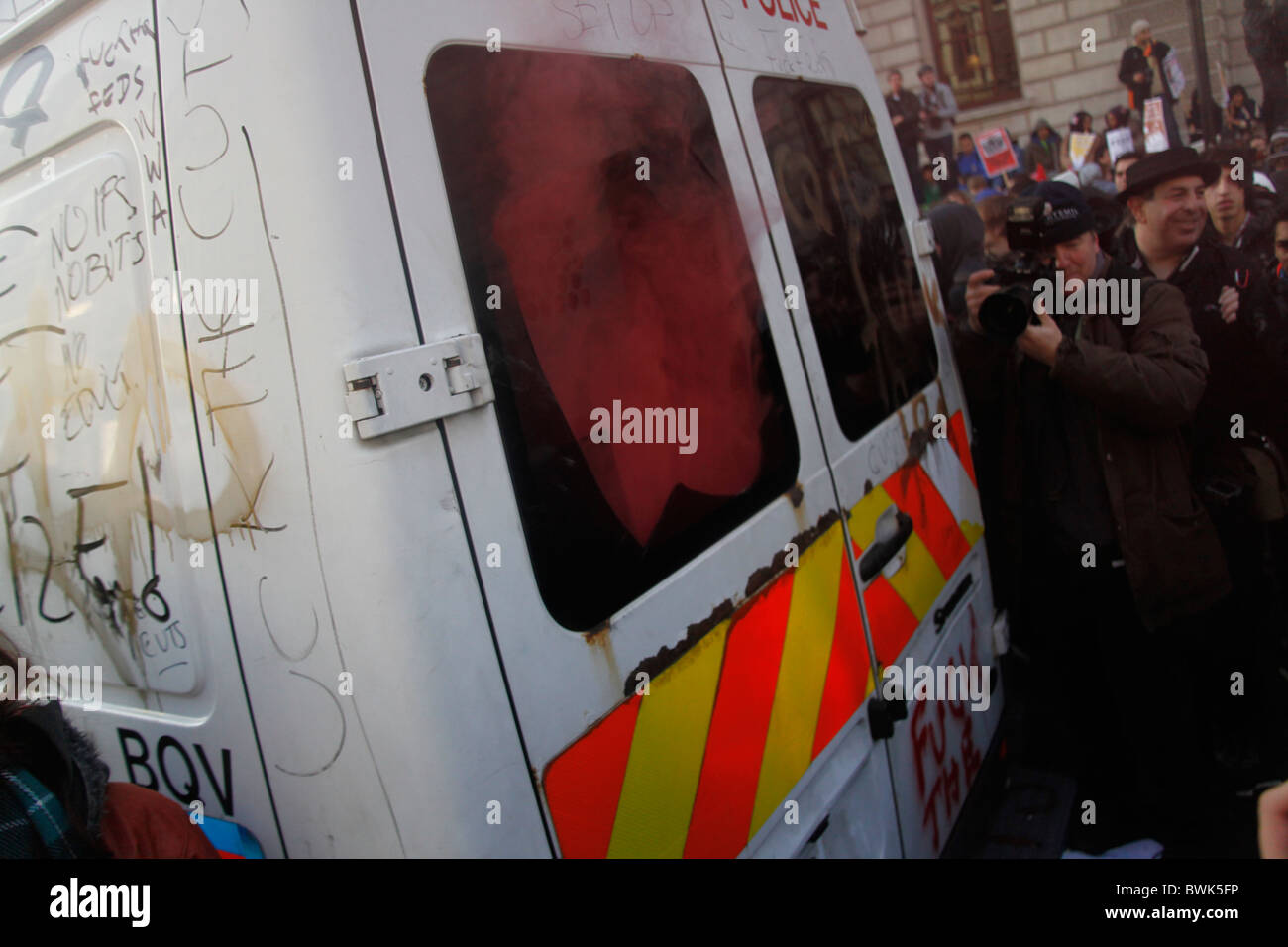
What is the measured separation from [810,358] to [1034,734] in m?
1.91

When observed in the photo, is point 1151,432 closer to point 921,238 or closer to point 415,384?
point 921,238

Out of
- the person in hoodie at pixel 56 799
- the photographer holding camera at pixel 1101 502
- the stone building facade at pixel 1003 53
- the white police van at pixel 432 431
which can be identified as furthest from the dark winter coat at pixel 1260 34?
the stone building facade at pixel 1003 53

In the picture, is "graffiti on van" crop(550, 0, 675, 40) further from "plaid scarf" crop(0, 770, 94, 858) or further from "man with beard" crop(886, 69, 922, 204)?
"man with beard" crop(886, 69, 922, 204)

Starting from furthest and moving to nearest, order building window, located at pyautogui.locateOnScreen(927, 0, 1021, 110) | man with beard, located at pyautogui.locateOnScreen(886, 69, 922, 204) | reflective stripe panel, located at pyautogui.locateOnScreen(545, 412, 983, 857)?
building window, located at pyautogui.locateOnScreen(927, 0, 1021, 110), man with beard, located at pyautogui.locateOnScreen(886, 69, 922, 204), reflective stripe panel, located at pyautogui.locateOnScreen(545, 412, 983, 857)

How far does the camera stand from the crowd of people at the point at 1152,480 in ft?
8.15

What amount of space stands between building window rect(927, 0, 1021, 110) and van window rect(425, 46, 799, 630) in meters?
9.33

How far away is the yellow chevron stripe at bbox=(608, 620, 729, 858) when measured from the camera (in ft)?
4.19

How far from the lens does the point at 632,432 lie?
4.49 ft

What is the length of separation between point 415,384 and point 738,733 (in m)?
0.77

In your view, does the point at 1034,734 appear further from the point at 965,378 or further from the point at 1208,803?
the point at 965,378

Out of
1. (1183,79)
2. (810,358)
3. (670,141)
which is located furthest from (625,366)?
(1183,79)

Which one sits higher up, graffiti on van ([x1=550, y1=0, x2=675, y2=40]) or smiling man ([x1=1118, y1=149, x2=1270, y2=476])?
graffiti on van ([x1=550, y1=0, x2=675, y2=40])

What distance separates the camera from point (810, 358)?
178 cm

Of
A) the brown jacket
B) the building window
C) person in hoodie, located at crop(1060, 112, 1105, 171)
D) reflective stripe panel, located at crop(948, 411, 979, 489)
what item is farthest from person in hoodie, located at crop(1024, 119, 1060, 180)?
reflective stripe panel, located at crop(948, 411, 979, 489)
